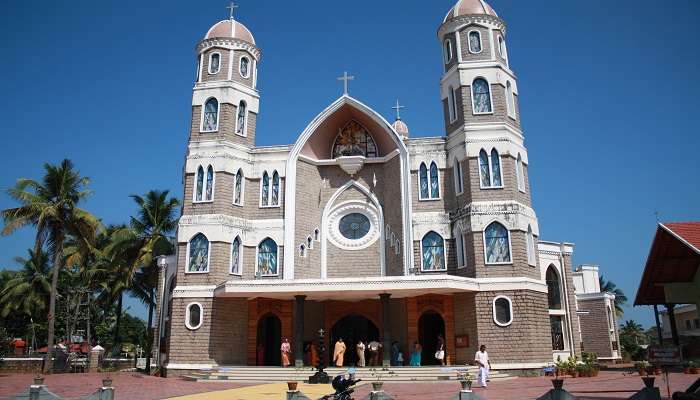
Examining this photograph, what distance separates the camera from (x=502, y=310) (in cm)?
2189

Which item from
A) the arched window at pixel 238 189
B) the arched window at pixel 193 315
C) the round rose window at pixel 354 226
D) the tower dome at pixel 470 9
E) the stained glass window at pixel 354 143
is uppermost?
the tower dome at pixel 470 9

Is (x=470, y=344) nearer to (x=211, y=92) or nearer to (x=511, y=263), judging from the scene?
Result: (x=511, y=263)

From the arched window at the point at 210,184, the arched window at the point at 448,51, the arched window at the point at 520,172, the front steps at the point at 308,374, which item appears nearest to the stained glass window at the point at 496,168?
the arched window at the point at 520,172

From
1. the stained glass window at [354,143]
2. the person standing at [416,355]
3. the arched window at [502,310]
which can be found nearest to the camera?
the arched window at [502,310]

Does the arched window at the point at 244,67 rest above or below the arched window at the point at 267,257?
above

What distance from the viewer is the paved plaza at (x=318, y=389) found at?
14.2 meters

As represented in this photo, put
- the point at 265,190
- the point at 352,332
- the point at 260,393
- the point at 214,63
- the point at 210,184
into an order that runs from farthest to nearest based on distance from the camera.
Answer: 1. the point at 214,63
2. the point at 265,190
3. the point at 352,332
4. the point at 210,184
5. the point at 260,393

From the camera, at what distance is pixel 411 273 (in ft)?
79.2

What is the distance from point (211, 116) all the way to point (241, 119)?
1.39 m

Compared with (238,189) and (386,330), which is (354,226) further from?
(386,330)

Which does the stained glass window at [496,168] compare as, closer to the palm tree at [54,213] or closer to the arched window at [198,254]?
the arched window at [198,254]

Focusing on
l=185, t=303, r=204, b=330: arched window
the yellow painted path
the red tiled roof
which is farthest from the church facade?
the red tiled roof

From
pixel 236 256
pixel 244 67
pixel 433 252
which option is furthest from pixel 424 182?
pixel 244 67

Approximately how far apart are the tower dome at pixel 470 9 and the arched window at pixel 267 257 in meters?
13.0
